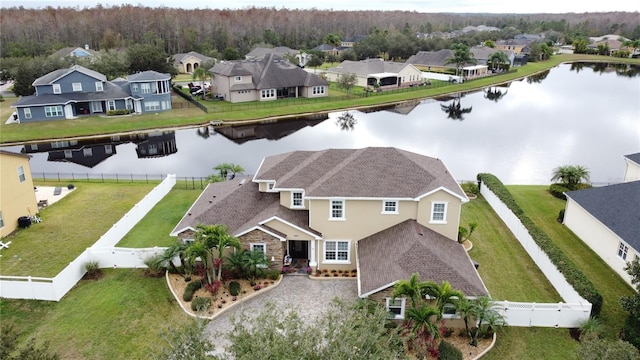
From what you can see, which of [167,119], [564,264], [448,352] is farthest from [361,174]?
[167,119]

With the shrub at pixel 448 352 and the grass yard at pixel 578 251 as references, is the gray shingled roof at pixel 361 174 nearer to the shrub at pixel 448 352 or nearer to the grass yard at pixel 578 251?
the shrub at pixel 448 352

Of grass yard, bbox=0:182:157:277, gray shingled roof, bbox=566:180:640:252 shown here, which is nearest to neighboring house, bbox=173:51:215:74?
grass yard, bbox=0:182:157:277

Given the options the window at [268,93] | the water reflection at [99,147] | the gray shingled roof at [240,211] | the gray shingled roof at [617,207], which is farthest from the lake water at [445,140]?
the gray shingled roof at [240,211]

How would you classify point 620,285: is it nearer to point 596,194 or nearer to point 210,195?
point 596,194

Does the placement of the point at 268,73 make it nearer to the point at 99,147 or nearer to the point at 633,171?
the point at 99,147

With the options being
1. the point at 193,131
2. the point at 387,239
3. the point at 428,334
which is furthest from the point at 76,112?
the point at 428,334

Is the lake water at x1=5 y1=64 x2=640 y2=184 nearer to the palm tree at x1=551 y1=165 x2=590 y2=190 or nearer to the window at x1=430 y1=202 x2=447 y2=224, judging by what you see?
the palm tree at x1=551 y1=165 x2=590 y2=190

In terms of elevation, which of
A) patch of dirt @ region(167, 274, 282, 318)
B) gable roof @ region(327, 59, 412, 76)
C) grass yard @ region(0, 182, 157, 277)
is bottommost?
grass yard @ region(0, 182, 157, 277)
